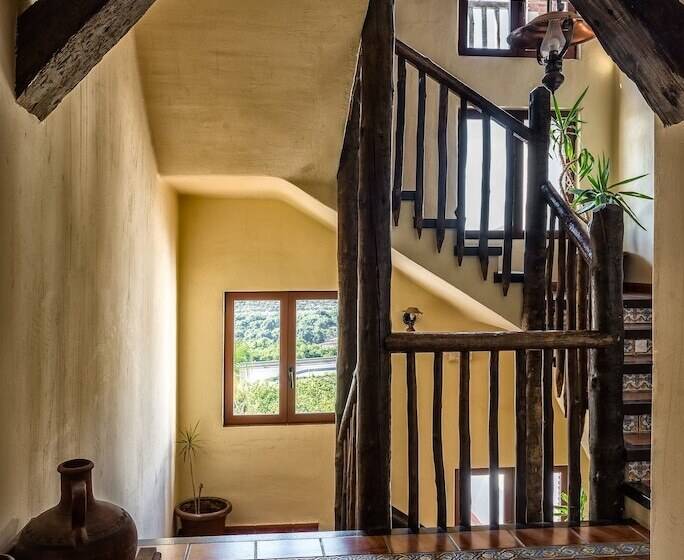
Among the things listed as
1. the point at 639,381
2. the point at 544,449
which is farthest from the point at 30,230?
the point at 639,381

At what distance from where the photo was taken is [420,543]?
→ 2443mm

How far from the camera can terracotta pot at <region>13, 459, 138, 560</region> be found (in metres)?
1.57

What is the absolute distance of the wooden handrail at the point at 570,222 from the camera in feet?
9.95

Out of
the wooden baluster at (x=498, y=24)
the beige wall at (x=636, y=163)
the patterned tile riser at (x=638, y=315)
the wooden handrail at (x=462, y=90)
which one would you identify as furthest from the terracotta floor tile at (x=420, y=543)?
the wooden baluster at (x=498, y=24)

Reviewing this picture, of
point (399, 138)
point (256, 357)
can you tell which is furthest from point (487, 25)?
point (256, 357)

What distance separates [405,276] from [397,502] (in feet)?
6.22

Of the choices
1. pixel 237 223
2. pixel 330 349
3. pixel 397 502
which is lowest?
pixel 397 502

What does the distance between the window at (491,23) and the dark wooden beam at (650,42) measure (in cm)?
393

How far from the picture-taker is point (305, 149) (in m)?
4.05

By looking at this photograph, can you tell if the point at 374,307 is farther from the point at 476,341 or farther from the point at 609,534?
the point at 609,534

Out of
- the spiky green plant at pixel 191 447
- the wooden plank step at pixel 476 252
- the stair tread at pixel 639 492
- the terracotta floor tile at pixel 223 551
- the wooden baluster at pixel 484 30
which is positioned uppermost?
the wooden baluster at pixel 484 30

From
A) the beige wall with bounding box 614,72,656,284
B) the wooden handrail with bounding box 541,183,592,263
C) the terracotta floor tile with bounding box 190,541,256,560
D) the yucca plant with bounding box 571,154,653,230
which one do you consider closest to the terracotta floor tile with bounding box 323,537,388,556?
the terracotta floor tile with bounding box 190,541,256,560

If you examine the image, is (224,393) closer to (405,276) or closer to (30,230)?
(405,276)

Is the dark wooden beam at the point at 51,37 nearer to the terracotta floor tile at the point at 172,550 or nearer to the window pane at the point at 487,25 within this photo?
the terracotta floor tile at the point at 172,550
